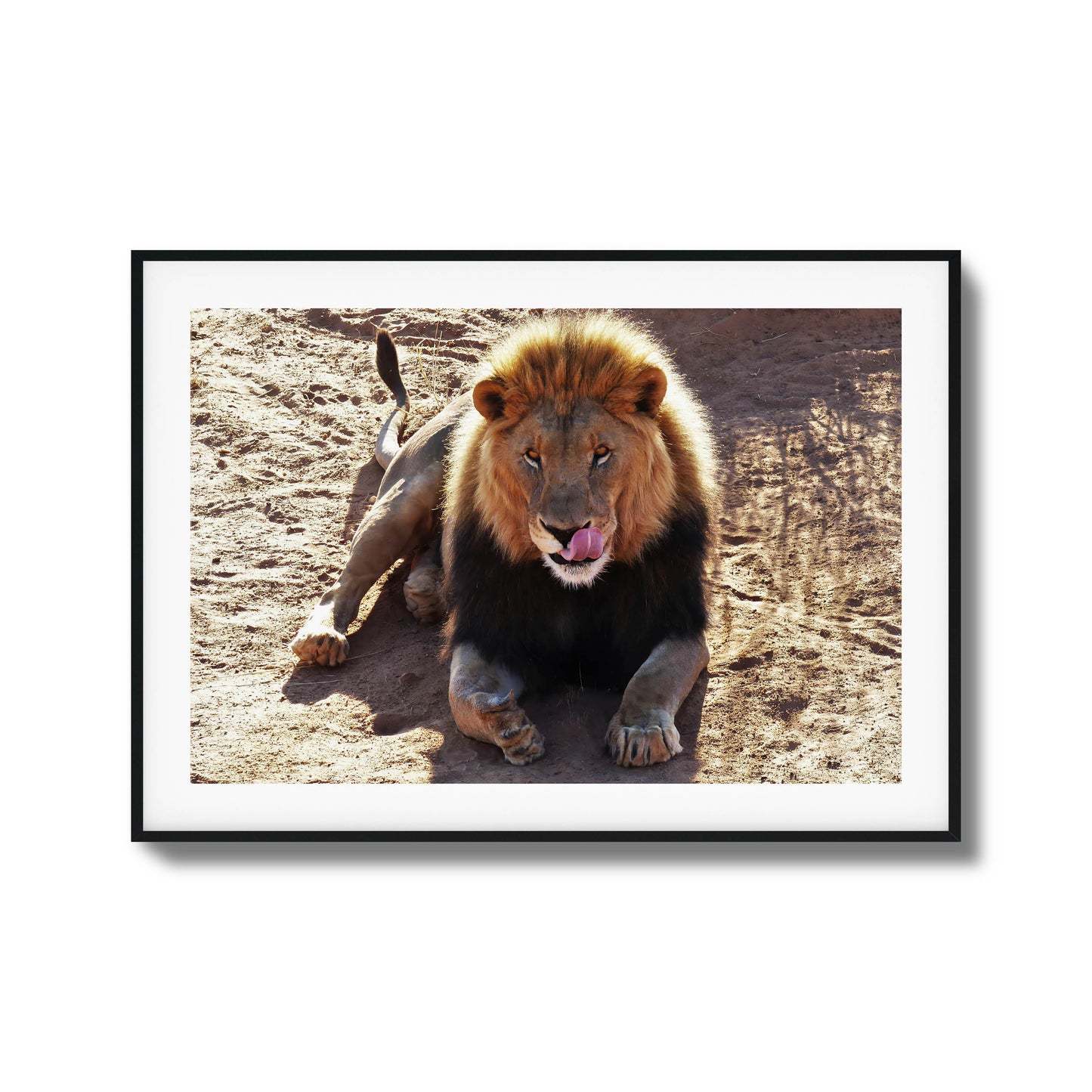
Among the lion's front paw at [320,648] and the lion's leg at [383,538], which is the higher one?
the lion's leg at [383,538]

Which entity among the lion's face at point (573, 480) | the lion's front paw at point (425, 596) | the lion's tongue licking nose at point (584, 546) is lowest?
the lion's front paw at point (425, 596)

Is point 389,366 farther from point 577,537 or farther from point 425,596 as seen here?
point 577,537

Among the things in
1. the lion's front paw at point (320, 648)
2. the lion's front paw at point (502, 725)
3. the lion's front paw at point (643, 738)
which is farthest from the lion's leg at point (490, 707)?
Answer: the lion's front paw at point (320, 648)

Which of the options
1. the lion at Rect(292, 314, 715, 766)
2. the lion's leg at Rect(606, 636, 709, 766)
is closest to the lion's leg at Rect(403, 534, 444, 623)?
the lion at Rect(292, 314, 715, 766)

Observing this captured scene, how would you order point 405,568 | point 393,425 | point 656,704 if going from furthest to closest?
point 393,425, point 405,568, point 656,704

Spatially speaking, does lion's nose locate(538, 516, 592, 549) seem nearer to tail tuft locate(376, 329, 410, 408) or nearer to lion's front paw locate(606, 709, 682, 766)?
lion's front paw locate(606, 709, 682, 766)

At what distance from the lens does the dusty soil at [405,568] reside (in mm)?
3123

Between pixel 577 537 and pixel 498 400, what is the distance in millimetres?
471

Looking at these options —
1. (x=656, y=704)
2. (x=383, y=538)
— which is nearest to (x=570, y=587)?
(x=656, y=704)

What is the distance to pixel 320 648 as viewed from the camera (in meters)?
3.71

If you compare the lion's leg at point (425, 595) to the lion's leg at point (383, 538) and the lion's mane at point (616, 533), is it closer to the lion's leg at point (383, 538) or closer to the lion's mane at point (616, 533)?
the lion's leg at point (383, 538)
